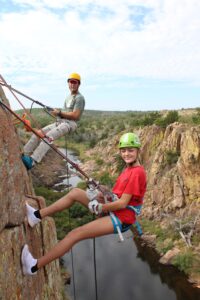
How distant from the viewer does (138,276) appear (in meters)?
32.8

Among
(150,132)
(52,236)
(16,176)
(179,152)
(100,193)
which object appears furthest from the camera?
(150,132)

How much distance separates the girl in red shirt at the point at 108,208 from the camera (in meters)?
5.60

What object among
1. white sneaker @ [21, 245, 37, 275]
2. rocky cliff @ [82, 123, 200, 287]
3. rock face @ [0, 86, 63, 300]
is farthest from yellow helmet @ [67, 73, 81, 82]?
rocky cliff @ [82, 123, 200, 287]

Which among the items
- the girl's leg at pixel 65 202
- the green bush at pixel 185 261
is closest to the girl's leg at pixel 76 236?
the girl's leg at pixel 65 202

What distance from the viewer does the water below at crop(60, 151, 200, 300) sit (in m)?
29.8

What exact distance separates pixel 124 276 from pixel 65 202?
2871cm

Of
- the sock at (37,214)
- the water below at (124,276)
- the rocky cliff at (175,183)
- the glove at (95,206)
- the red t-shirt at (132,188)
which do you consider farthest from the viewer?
the rocky cliff at (175,183)

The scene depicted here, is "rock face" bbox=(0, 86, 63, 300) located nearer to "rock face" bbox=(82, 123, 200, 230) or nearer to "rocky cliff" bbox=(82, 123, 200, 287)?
"rocky cliff" bbox=(82, 123, 200, 287)

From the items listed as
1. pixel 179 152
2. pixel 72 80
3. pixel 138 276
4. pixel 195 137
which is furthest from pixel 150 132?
pixel 72 80

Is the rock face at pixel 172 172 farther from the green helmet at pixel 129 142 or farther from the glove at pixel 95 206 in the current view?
the glove at pixel 95 206

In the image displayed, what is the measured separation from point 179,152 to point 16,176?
150 ft

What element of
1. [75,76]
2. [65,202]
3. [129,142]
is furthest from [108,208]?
[75,76]

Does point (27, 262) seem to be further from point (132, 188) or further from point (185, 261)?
point (185, 261)

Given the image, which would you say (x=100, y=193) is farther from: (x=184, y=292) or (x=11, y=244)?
(x=184, y=292)
